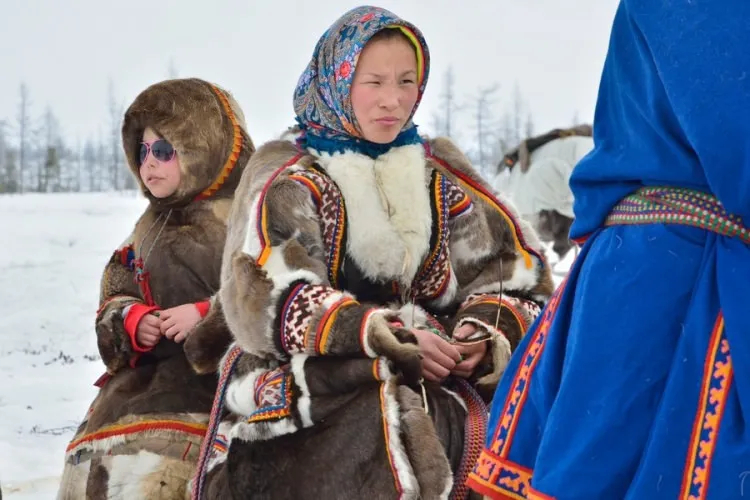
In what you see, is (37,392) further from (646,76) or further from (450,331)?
(646,76)

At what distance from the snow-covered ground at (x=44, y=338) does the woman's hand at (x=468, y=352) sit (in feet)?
7.77

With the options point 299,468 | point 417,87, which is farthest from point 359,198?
point 299,468

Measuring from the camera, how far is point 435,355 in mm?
2000

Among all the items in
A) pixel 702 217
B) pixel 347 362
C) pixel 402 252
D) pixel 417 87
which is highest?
pixel 417 87

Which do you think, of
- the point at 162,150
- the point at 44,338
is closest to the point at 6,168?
the point at 44,338

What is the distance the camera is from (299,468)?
1965 millimetres

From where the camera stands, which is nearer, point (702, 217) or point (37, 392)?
point (702, 217)

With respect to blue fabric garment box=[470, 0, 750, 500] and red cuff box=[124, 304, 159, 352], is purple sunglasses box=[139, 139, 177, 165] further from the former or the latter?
blue fabric garment box=[470, 0, 750, 500]

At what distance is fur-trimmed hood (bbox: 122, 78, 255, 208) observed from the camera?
2.84 metres

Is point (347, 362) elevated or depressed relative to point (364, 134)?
depressed

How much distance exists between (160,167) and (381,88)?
1003mm

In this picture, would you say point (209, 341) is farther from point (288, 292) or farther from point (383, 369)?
point (383, 369)

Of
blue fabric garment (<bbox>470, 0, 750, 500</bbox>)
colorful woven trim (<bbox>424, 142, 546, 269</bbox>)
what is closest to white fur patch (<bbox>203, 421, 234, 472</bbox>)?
colorful woven trim (<bbox>424, 142, 546, 269</bbox>)

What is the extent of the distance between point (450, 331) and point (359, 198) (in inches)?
16.8
